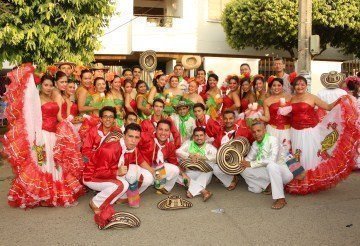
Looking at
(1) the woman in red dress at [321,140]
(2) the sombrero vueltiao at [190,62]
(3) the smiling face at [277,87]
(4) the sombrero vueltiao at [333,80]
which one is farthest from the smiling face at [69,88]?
(4) the sombrero vueltiao at [333,80]

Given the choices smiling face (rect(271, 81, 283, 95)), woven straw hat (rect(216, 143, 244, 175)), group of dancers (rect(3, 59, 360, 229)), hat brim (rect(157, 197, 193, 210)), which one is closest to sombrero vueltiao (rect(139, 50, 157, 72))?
group of dancers (rect(3, 59, 360, 229))

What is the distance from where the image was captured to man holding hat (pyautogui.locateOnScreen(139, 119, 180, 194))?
580 centimetres

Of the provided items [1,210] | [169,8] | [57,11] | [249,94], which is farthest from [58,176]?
[169,8]

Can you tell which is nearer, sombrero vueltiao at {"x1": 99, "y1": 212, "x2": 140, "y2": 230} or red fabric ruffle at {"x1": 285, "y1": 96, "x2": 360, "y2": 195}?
sombrero vueltiao at {"x1": 99, "y1": 212, "x2": 140, "y2": 230}

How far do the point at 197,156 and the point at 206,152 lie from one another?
0.27 metres

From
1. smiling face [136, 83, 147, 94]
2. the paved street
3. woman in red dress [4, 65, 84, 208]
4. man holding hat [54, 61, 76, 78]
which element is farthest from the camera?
smiling face [136, 83, 147, 94]

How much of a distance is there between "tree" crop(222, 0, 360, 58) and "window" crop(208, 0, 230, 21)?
1.46m

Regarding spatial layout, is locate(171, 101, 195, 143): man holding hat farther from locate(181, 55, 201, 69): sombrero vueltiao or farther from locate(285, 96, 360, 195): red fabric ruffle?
locate(181, 55, 201, 69): sombrero vueltiao

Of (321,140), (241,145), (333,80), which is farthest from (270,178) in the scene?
(333,80)

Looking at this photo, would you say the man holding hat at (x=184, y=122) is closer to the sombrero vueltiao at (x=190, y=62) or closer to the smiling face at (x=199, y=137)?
the smiling face at (x=199, y=137)

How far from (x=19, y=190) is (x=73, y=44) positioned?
5152 mm

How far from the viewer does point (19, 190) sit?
16.8 ft

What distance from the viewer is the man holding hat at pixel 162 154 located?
5.80 metres

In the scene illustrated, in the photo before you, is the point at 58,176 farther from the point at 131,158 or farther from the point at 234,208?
the point at 234,208
